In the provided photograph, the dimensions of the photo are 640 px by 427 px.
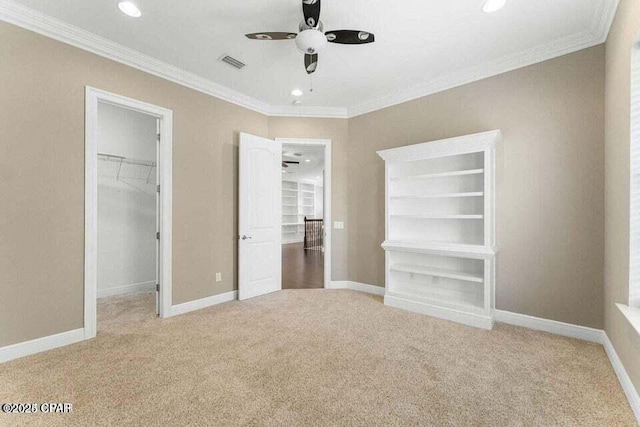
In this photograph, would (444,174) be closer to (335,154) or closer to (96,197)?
(335,154)

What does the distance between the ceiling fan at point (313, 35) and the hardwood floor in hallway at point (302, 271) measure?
11.4 feet

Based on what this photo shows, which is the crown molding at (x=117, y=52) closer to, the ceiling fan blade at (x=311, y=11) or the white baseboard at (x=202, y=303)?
the ceiling fan blade at (x=311, y=11)

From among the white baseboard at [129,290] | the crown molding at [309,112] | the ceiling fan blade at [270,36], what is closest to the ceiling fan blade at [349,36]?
the ceiling fan blade at [270,36]

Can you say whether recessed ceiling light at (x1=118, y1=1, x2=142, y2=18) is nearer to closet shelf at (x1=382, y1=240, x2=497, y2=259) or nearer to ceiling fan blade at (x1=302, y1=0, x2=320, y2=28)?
ceiling fan blade at (x1=302, y1=0, x2=320, y2=28)

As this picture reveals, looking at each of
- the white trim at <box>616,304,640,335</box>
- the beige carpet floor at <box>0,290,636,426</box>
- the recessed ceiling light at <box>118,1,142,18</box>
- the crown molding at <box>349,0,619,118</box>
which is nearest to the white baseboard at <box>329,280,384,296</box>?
the beige carpet floor at <box>0,290,636,426</box>

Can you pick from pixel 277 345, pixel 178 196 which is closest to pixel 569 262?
pixel 277 345

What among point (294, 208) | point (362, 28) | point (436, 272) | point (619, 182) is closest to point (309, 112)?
point (362, 28)

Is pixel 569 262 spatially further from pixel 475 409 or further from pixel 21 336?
pixel 21 336

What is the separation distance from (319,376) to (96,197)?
2.69 metres

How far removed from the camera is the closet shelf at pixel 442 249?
2926mm

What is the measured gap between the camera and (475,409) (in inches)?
67.6

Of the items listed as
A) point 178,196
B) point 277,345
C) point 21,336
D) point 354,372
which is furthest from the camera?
point 178,196

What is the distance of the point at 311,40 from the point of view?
2.25m

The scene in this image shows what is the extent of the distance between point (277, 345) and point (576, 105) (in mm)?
3618
